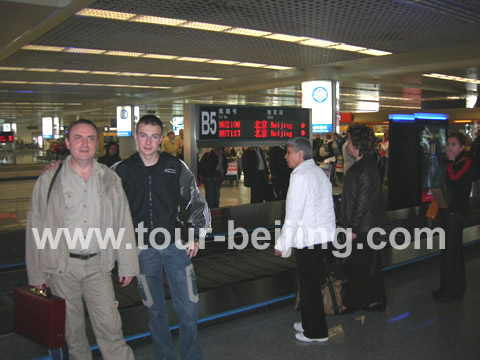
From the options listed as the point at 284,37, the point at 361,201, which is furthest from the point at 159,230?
the point at 284,37

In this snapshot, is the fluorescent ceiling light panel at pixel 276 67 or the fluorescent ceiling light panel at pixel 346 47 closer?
the fluorescent ceiling light panel at pixel 346 47

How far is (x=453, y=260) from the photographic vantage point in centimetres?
529

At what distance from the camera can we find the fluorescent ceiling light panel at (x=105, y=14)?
26.2 ft

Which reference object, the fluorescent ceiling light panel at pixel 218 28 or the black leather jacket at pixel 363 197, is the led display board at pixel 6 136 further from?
the black leather jacket at pixel 363 197

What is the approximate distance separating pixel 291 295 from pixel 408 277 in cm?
194

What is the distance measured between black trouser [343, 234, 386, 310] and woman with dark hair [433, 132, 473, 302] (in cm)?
92

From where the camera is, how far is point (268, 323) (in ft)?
15.4

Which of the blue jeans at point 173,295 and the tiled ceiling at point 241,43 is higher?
the tiled ceiling at point 241,43

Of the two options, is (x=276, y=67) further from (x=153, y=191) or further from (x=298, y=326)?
(x=153, y=191)

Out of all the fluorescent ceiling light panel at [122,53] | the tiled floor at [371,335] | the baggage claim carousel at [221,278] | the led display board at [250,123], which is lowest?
the tiled floor at [371,335]

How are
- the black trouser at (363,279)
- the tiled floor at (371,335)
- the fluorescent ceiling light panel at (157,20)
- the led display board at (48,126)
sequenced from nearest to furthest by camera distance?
the tiled floor at (371,335), the black trouser at (363,279), the fluorescent ceiling light panel at (157,20), the led display board at (48,126)

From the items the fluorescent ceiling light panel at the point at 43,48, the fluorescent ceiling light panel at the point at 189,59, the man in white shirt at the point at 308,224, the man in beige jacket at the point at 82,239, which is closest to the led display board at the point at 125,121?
the fluorescent ceiling light panel at the point at 189,59

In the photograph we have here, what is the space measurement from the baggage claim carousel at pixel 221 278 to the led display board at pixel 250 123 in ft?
5.41

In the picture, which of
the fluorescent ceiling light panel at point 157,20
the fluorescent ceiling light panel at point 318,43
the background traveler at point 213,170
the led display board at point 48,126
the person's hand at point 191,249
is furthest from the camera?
the led display board at point 48,126
